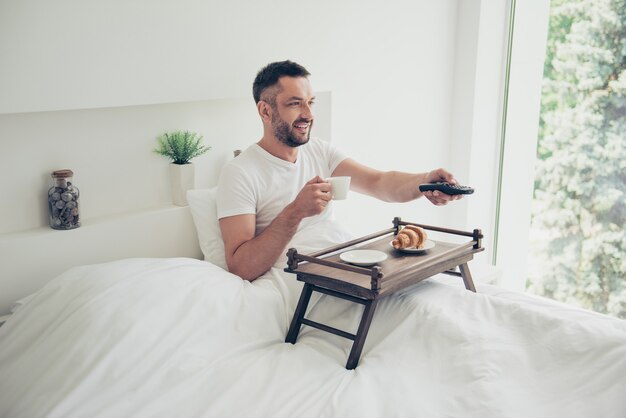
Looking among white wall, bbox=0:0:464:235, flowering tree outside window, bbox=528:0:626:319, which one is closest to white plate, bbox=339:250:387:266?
white wall, bbox=0:0:464:235

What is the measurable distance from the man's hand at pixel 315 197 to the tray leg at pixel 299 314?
0.27 metres

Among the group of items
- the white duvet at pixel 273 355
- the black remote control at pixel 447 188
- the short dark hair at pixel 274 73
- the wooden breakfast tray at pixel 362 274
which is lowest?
the white duvet at pixel 273 355

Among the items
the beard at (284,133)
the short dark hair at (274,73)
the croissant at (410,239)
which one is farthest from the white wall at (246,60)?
the croissant at (410,239)

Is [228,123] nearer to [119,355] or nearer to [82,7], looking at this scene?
[82,7]

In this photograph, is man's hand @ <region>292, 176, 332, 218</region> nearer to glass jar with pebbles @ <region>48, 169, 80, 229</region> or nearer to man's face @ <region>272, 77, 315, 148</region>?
man's face @ <region>272, 77, 315, 148</region>

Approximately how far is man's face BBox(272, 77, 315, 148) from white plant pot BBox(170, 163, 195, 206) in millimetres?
343

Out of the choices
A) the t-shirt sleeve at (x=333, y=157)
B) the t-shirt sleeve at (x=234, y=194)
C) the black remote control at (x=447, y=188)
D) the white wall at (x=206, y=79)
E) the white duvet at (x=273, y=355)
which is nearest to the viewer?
the white duvet at (x=273, y=355)

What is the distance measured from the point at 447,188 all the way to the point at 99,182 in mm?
1166

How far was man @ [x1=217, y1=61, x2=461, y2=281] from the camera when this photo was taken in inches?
85.8

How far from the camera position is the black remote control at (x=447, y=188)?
7.11 ft

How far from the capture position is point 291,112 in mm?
2385

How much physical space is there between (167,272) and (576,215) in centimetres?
232

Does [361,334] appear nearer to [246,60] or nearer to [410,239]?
[410,239]

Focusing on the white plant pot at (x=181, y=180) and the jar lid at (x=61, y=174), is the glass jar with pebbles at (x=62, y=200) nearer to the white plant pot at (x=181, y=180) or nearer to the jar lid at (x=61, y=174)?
the jar lid at (x=61, y=174)
